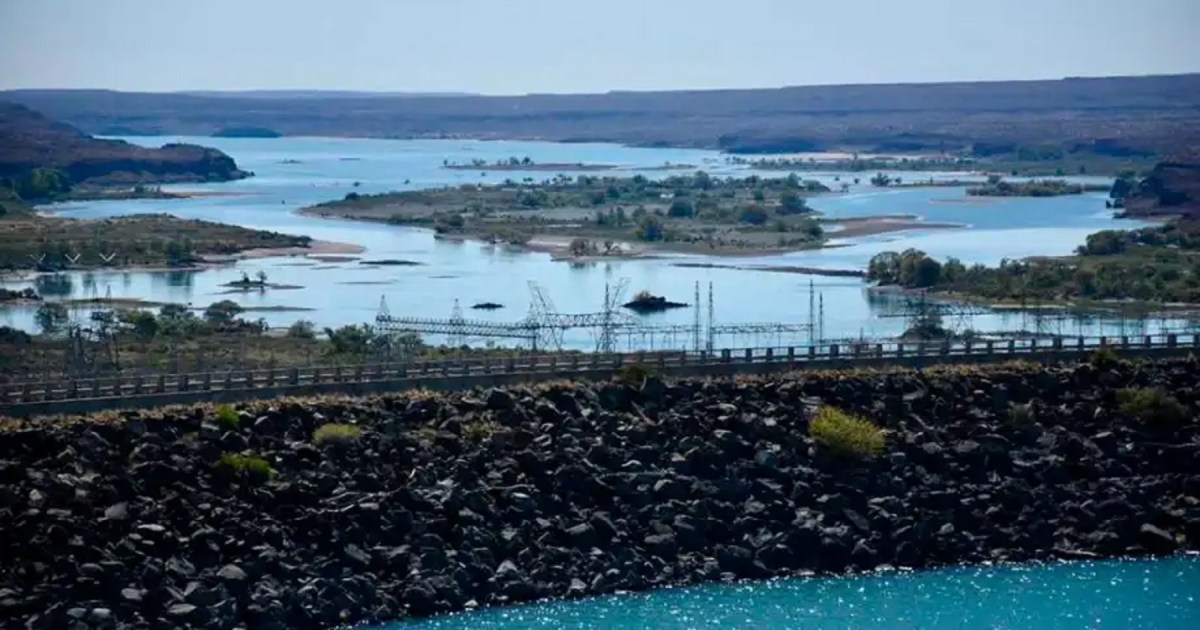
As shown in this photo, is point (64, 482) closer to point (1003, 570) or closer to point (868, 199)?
point (1003, 570)

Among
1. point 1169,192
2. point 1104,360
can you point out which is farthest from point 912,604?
point 1169,192

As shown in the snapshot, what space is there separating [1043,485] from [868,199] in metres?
99.6

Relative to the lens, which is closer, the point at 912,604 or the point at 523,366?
the point at 912,604

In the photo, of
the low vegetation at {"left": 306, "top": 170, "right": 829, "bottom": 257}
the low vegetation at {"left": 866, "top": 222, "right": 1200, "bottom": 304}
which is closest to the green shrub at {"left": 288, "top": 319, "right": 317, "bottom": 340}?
the low vegetation at {"left": 866, "top": 222, "right": 1200, "bottom": 304}

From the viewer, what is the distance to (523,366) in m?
44.3

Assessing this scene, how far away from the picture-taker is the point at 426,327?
6372 centimetres

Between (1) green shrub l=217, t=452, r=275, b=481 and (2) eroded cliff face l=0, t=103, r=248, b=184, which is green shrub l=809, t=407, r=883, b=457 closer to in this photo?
(1) green shrub l=217, t=452, r=275, b=481

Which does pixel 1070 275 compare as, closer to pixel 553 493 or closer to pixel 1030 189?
pixel 553 493

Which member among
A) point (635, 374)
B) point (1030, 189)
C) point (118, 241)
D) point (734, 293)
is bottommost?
point (734, 293)

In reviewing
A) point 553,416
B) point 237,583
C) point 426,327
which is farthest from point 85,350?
point 237,583

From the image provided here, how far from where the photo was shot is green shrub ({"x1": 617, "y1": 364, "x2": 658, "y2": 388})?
43.0 meters

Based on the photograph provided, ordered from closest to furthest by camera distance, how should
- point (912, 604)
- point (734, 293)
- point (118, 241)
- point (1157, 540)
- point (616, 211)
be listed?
point (912, 604), point (1157, 540), point (734, 293), point (118, 241), point (616, 211)

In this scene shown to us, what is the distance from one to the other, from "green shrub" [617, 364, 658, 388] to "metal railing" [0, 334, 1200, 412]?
0.69 m

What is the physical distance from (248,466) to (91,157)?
12591 cm
